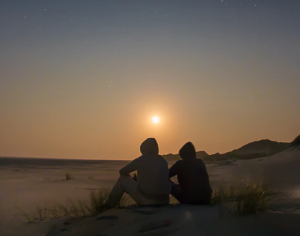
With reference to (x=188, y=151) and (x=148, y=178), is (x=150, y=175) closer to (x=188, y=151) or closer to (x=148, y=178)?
(x=148, y=178)

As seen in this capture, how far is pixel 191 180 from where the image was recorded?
567 centimetres

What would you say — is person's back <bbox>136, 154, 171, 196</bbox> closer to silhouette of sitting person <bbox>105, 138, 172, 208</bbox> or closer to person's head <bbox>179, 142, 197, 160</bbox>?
silhouette of sitting person <bbox>105, 138, 172, 208</bbox>

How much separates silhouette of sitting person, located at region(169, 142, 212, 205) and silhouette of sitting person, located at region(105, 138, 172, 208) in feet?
1.27

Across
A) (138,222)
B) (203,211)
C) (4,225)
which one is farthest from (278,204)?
(4,225)

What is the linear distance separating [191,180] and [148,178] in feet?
2.85

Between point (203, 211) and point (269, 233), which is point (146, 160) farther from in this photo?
point (269, 233)

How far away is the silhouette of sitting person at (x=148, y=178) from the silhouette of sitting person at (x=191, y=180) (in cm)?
39

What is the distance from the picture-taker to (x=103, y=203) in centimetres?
586

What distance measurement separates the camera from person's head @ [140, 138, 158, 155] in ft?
17.9

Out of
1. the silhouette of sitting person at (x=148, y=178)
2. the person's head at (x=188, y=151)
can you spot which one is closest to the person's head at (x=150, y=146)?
the silhouette of sitting person at (x=148, y=178)

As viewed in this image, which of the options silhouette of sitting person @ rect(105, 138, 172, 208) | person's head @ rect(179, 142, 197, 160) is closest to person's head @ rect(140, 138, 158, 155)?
silhouette of sitting person @ rect(105, 138, 172, 208)

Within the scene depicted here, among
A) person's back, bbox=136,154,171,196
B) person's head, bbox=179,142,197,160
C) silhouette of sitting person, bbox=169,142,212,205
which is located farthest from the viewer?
person's head, bbox=179,142,197,160

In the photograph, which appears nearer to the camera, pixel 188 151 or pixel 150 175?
pixel 150 175

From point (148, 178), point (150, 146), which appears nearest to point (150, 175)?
point (148, 178)
